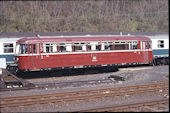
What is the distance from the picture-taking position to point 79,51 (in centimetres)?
2208

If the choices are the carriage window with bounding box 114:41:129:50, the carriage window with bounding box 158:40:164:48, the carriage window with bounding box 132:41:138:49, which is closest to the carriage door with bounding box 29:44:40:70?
the carriage window with bounding box 114:41:129:50

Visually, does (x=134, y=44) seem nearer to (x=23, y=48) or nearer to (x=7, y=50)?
(x=23, y=48)

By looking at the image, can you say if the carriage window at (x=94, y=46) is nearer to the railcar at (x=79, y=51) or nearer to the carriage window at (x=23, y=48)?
the railcar at (x=79, y=51)

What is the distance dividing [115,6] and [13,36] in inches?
1535

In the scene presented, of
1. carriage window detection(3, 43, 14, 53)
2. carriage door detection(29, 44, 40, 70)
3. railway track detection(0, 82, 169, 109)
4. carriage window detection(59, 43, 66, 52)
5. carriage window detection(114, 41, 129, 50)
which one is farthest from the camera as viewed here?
carriage window detection(3, 43, 14, 53)

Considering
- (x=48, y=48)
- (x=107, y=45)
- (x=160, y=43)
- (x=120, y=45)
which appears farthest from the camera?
(x=160, y=43)

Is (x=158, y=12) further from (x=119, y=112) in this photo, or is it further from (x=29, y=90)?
(x=119, y=112)

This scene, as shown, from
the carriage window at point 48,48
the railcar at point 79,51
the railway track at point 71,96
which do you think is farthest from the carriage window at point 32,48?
the railway track at point 71,96

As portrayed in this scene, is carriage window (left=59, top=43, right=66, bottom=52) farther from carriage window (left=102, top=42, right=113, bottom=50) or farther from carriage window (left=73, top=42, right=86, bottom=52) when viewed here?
carriage window (left=102, top=42, right=113, bottom=50)

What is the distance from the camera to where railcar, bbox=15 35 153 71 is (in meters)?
20.8

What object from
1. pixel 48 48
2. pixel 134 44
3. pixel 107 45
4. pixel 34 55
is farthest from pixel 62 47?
pixel 134 44

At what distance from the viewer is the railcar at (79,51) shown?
2075 centimetres

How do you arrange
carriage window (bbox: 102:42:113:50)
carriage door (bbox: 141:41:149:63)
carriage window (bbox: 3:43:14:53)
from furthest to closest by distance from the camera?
1. carriage door (bbox: 141:41:149:63)
2. carriage window (bbox: 3:43:14:53)
3. carriage window (bbox: 102:42:113:50)

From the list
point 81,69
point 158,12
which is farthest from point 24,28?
point 158,12
